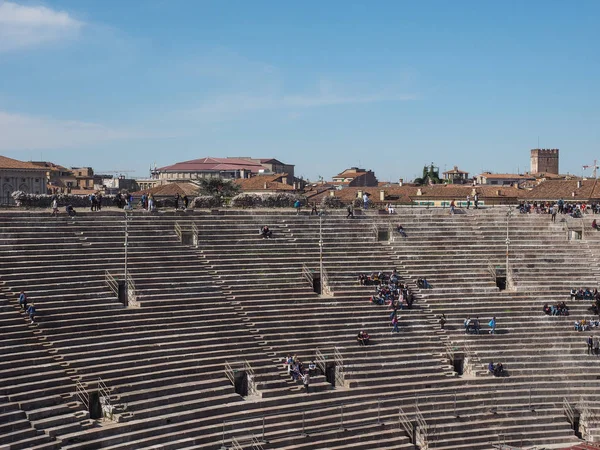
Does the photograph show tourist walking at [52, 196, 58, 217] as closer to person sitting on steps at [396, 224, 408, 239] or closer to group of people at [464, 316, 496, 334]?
person sitting on steps at [396, 224, 408, 239]

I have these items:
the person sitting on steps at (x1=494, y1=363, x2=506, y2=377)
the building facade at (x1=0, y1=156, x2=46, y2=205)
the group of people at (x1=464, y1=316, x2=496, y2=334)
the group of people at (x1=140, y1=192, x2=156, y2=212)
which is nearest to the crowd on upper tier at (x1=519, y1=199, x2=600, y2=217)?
the group of people at (x1=464, y1=316, x2=496, y2=334)

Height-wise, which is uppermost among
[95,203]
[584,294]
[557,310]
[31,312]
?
[95,203]

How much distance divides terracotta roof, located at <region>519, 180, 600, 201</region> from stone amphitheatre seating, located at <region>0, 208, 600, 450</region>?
46.1ft

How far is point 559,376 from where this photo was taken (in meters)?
35.3

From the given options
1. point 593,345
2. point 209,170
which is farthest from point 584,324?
point 209,170

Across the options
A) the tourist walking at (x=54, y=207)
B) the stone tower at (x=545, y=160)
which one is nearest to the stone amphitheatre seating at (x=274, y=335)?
the tourist walking at (x=54, y=207)

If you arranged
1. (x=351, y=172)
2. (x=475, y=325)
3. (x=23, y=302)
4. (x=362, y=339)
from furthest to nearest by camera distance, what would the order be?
(x=351, y=172) → (x=475, y=325) → (x=362, y=339) → (x=23, y=302)

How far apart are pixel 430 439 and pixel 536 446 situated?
418 centimetres

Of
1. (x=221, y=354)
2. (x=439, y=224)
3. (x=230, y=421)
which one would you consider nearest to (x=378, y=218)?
(x=439, y=224)

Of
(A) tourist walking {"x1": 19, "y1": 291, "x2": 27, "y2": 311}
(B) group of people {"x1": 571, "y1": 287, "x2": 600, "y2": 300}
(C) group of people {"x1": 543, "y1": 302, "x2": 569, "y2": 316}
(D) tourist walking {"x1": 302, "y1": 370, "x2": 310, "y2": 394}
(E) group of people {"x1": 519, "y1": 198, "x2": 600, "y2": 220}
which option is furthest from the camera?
(E) group of people {"x1": 519, "y1": 198, "x2": 600, "y2": 220}

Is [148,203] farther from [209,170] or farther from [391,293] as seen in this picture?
[209,170]

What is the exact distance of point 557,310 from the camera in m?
38.4

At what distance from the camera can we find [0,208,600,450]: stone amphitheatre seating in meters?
27.4

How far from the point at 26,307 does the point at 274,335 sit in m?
8.91
